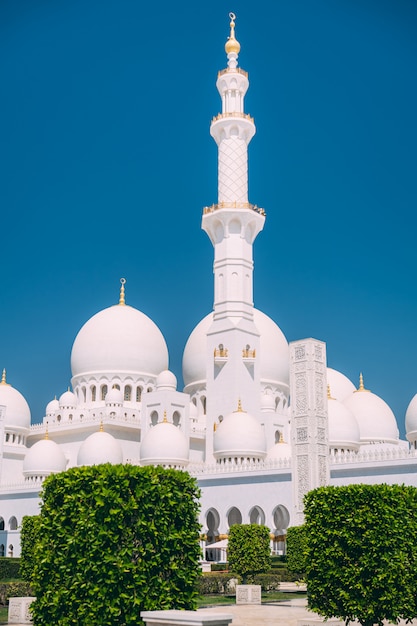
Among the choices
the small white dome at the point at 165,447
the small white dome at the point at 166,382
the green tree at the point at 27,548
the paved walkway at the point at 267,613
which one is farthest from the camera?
the small white dome at the point at 166,382

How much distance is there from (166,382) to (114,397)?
314 centimetres

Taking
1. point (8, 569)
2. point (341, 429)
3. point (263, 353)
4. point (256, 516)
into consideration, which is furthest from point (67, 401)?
point (8, 569)

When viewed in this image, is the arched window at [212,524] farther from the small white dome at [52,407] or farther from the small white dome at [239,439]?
the small white dome at [52,407]

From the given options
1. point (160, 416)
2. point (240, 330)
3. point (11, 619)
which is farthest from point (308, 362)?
point (11, 619)

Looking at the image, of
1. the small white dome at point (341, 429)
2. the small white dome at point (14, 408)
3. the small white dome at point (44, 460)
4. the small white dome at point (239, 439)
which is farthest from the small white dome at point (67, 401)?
the small white dome at point (341, 429)

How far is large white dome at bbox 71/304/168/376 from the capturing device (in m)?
45.6

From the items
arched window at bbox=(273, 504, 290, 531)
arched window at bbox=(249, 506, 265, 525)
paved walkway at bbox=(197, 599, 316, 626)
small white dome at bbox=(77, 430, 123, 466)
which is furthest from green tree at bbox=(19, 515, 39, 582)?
arched window at bbox=(273, 504, 290, 531)

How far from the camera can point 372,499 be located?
40.8 feet

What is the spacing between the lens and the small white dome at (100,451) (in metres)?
37.4

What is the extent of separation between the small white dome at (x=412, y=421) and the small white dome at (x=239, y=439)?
23.4 ft

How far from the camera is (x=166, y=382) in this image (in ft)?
139

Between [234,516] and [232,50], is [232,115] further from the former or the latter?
[234,516]

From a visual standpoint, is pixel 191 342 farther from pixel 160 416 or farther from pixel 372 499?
pixel 372 499

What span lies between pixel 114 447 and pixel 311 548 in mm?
26432
